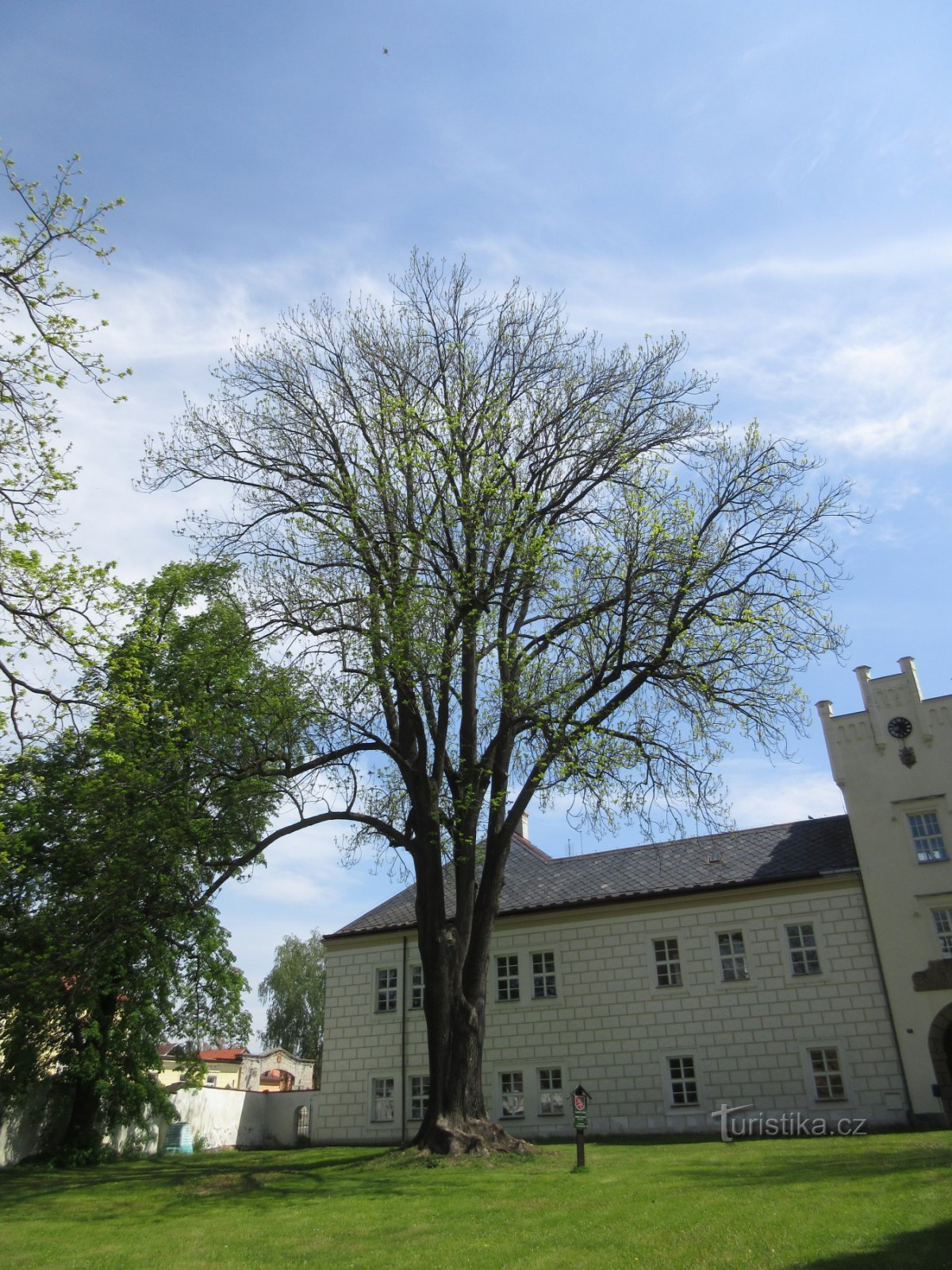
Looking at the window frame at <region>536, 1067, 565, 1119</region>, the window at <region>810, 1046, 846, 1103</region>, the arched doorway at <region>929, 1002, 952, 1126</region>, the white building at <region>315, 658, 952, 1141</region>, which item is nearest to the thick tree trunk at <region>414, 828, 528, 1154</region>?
Result: the white building at <region>315, 658, 952, 1141</region>

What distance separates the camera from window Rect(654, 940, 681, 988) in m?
25.2

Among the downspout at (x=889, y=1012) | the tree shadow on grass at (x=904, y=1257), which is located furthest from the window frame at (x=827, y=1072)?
the tree shadow on grass at (x=904, y=1257)

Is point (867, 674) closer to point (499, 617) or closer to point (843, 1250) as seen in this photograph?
point (499, 617)

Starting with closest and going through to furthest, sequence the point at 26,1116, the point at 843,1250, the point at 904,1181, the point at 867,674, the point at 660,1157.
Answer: the point at 843,1250, the point at 904,1181, the point at 660,1157, the point at 26,1116, the point at 867,674

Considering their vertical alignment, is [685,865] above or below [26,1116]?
above

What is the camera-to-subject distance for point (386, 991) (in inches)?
1153

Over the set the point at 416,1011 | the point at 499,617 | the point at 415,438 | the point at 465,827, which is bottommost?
the point at 416,1011

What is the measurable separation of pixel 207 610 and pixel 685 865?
52.5 feet

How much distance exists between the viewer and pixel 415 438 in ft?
60.9

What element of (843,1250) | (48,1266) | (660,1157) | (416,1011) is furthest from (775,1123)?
(48,1266)

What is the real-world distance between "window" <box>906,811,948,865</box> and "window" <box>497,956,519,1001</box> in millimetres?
11881

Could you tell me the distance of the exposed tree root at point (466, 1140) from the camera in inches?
611

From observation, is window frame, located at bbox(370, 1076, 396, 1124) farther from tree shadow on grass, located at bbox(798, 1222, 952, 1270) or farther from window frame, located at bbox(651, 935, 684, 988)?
tree shadow on grass, located at bbox(798, 1222, 952, 1270)

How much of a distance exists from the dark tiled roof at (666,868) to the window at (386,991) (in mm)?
1364
